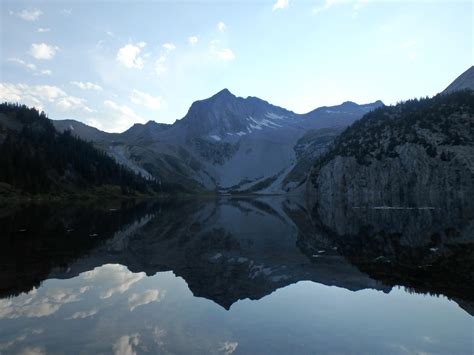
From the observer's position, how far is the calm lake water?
48.5 feet

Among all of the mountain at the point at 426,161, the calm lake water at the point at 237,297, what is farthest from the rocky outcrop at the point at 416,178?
the calm lake water at the point at 237,297

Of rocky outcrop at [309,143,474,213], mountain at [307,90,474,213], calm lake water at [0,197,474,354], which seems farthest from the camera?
mountain at [307,90,474,213]

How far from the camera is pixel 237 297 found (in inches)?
846

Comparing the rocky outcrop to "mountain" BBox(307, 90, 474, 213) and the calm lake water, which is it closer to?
"mountain" BBox(307, 90, 474, 213)

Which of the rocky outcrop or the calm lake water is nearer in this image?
the calm lake water

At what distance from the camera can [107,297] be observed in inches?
853

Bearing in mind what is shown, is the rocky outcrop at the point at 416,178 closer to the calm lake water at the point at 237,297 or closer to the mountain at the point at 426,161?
the mountain at the point at 426,161

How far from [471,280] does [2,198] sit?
135 meters

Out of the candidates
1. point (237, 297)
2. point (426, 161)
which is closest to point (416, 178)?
point (426, 161)

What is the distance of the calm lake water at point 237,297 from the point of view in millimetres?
14797

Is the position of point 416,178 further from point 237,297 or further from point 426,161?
point 237,297

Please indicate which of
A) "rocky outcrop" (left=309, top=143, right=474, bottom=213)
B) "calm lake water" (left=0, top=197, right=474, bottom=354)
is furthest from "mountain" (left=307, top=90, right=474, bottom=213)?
"calm lake water" (left=0, top=197, right=474, bottom=354)

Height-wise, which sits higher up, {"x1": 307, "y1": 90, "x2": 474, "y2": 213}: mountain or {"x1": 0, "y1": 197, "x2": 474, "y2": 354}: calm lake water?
{"x1": 307, "y1": 90, "x2": 474, "y2": 213}: mountain

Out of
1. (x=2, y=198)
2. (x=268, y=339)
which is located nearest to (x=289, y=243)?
(x=268, y=339)
